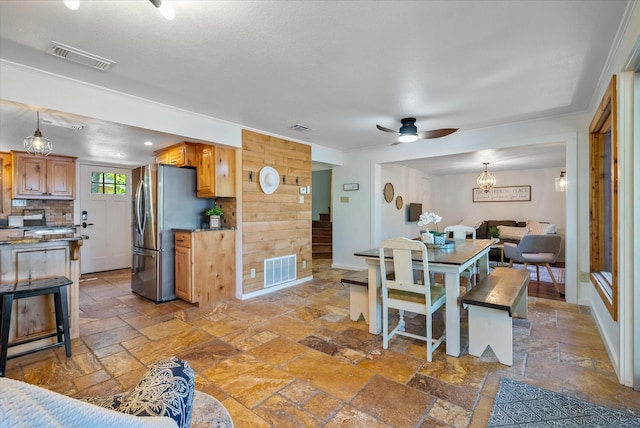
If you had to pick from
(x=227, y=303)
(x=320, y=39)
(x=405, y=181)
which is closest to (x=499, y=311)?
(x=320, y=39)

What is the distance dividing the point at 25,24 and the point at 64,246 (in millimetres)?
1823

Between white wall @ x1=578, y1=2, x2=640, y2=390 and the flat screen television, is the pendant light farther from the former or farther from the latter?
the flat screen television

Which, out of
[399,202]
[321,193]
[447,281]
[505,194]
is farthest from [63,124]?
[505,194]

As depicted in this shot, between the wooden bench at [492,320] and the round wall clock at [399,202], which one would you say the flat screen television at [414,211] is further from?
the wooden bench at [492,320]

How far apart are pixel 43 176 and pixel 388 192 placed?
6286mm

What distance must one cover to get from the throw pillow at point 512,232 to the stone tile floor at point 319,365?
3.98 m

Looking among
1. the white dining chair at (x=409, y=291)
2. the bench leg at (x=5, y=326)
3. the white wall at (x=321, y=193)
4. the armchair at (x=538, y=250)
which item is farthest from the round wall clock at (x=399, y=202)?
the bench leg at (x=5, y=326)

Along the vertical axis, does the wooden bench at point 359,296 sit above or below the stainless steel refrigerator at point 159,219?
below

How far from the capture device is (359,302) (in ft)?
10.4

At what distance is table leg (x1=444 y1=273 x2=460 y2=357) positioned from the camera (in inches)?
97.1

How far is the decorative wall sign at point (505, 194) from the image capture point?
7664 mm

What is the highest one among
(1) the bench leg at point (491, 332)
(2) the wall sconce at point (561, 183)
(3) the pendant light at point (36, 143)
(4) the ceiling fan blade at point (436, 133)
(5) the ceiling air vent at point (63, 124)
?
(5) the ceiling air vent at point (63, 124)

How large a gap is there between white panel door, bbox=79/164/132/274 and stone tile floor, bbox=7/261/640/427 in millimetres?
2848

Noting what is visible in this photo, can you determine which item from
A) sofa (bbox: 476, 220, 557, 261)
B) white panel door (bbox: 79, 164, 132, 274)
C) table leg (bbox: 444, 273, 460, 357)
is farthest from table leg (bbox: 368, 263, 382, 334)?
white panel door (bbox: 79, 164, 132, 274)
